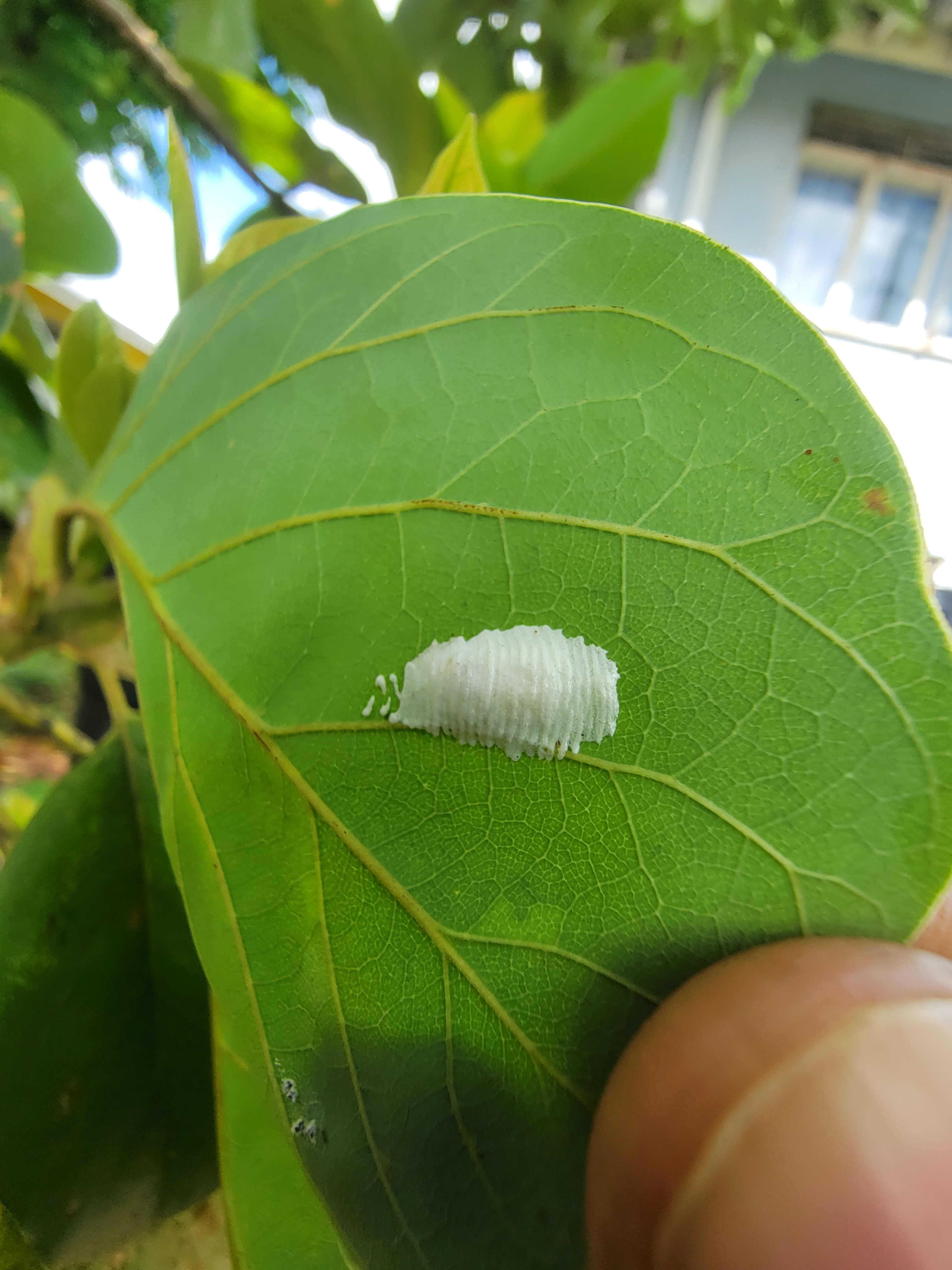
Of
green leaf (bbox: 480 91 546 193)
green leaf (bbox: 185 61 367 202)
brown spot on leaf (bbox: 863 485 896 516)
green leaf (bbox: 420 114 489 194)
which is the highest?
green leaf (bbox: 480 91 546 193)

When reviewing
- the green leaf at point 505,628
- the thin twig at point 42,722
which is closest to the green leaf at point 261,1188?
the green leaf at point 505,628

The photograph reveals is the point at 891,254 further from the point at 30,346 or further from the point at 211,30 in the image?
the point at 30,346

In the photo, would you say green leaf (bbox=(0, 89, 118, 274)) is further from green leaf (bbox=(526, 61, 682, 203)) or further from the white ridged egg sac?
the white ridged egg sac

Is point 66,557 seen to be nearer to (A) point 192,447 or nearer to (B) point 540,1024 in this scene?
(A) point 192,447

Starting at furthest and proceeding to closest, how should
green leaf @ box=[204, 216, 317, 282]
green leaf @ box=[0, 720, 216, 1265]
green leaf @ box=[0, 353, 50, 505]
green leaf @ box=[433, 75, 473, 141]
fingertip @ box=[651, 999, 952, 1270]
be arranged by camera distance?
green leaf @ box=[433, 75, 473, 141]
green leaf @ box=[0, 353, 50, 505]
green leaf @ box=[204, 216, 317, 282]
green leaf @ box=[0, 720, 216, 1265]
fingertip @ box=[651, 999, 952, 1270]

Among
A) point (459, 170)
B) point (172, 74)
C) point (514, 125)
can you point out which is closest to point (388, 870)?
point (459, 170)

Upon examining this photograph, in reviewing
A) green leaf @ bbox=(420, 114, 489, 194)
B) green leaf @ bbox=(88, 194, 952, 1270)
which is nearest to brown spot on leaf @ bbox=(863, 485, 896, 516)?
green leaf @ bbox=(88, 194, 952, 1270)

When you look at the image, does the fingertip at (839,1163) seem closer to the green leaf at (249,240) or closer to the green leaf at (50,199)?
the green leaf at (249,240)

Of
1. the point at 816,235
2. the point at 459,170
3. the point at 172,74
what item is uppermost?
the point at 816,235
